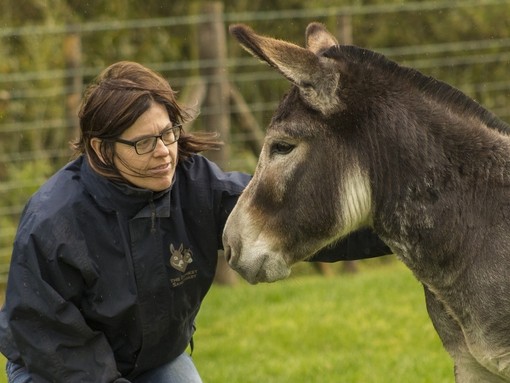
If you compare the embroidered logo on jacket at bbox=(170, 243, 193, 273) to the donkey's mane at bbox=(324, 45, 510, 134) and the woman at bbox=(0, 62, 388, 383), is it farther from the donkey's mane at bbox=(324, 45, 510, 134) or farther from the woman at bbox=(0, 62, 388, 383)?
the donkey's mane at bbox=(324, 45, 510, 134)

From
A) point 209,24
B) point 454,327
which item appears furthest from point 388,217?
point 209,24

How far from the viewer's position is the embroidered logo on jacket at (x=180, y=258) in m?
4.67

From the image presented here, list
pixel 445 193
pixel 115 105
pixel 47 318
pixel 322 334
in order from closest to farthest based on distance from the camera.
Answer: pixel 445 193 < pixel 47 318 < pixel 115 105 < pixel 322 334

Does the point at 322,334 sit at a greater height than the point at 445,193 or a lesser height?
lesser

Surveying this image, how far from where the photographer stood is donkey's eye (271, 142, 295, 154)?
4.11 metres

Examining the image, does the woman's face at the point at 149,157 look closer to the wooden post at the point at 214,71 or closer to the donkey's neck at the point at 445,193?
the donkey's neck at the point at 445,193

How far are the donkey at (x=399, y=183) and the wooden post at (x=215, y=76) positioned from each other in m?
5.77

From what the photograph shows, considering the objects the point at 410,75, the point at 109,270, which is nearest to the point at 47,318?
the point at 109,270

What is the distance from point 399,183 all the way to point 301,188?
15.4 inches

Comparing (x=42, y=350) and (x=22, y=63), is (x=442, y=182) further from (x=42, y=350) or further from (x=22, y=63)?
(x=22, y=63)

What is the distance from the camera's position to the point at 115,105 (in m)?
4.50

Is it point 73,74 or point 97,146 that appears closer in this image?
point 97,146

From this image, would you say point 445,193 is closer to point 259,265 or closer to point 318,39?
point 259,265

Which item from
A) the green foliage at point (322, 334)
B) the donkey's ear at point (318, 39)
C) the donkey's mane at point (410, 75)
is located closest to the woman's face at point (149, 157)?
the donkey's ear at point (318, 39)
